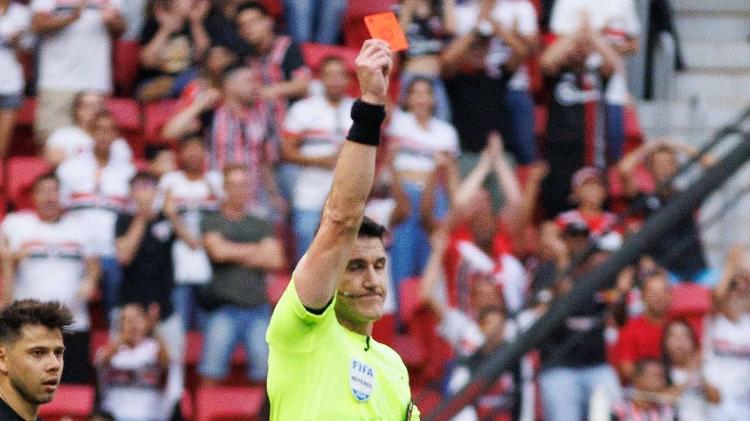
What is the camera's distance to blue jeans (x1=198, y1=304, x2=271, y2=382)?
431 inches

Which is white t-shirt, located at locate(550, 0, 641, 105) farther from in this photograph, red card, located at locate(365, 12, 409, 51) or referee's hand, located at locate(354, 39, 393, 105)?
referee's hand, located at locate(354, 39, 393, 105)

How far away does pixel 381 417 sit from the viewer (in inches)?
213

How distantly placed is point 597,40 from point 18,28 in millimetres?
3841

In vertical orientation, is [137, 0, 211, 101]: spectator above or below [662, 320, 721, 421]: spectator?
above

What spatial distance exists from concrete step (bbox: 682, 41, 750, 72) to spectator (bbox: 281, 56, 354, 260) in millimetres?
3965

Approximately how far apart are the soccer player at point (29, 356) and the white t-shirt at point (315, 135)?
554 cm

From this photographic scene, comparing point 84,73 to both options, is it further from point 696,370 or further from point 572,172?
point 696,370

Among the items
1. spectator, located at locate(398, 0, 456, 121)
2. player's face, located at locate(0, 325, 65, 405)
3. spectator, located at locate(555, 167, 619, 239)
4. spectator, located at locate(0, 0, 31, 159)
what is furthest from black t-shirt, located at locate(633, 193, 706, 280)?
player's face, located at locate(0, 325, 65, 405)

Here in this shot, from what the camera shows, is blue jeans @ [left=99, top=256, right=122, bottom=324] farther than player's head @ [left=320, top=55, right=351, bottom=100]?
No

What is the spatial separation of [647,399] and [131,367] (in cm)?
296

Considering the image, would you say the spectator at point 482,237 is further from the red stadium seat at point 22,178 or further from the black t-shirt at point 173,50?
A: the red stadium seat at point 22,178

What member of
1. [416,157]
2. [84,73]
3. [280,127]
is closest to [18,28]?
[84,73]

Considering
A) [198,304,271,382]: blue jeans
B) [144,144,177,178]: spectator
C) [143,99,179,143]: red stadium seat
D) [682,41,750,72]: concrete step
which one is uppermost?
[143,99,179,143]: red stadium seat

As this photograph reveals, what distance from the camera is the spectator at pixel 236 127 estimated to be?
11602 mm
